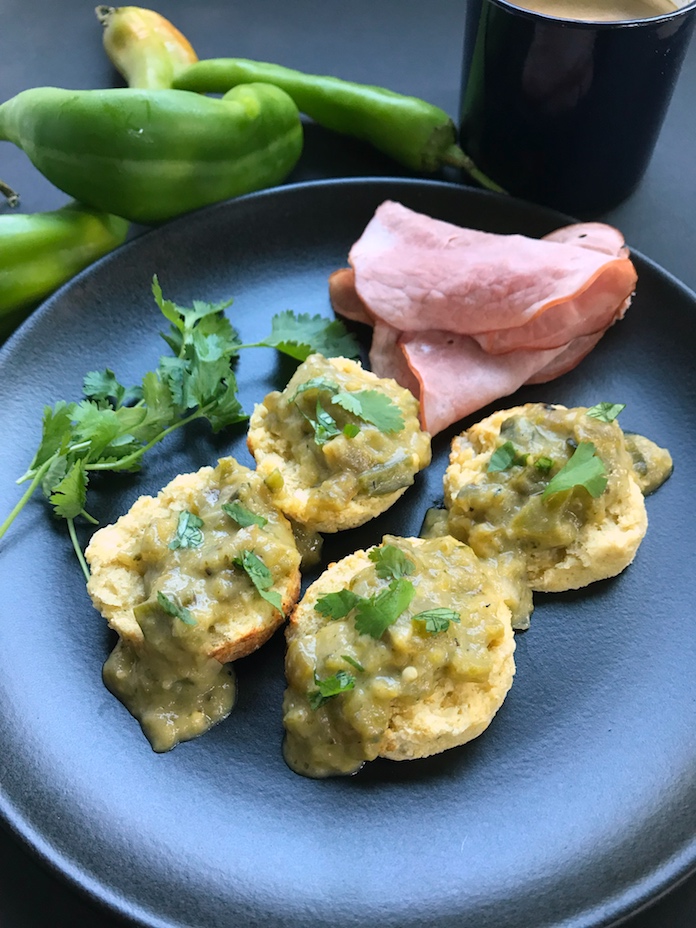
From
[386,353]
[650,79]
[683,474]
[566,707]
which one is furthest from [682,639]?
[650,79]

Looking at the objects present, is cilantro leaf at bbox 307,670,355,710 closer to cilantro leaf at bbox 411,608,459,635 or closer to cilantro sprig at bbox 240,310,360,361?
cilantro leaf at bbox 411,608,459,635

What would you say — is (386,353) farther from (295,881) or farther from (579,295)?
(295,881)

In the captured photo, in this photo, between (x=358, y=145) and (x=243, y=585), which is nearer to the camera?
(x=243, y=585)

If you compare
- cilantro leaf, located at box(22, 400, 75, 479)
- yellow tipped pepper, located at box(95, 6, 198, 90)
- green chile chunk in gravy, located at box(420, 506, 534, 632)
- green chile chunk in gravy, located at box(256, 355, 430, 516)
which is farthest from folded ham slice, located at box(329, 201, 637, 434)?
yellow tipped pepper, located at box(95, 6, 198, 90)

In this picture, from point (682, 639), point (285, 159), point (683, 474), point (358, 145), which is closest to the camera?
point (682, 639)

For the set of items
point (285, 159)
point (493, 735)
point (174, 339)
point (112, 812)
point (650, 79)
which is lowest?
point (112, 812)

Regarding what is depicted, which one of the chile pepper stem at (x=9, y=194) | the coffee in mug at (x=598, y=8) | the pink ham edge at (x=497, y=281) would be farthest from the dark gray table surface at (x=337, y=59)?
the coffee in mug at (x=598, y=8)

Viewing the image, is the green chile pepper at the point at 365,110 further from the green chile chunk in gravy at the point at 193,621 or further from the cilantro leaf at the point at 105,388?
the green chile chunk in gravy at the point at 193,621
